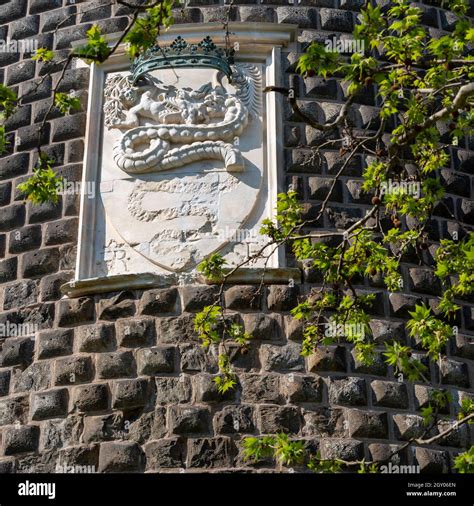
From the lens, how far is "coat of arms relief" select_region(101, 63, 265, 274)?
9703mm

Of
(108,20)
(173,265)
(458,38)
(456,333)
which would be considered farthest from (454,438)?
(108,20)

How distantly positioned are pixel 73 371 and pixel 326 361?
1795 millimetres

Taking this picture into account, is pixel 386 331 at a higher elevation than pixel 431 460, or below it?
higher

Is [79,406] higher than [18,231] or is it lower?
lower

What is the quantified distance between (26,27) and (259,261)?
130 inches

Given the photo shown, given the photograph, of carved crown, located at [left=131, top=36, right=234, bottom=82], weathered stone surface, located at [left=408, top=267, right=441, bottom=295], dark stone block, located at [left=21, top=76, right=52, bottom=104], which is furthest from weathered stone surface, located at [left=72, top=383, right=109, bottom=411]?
dark stone block, located at [left=21, top=76, right=52, bottom=104]

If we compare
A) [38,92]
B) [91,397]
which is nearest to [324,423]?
[91,397]

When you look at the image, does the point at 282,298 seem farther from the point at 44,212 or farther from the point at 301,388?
the point at 44,212

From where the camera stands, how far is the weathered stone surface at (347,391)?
9.09 meters

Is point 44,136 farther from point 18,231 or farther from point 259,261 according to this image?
point 259,261

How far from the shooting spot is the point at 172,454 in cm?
884

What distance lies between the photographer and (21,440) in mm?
9211

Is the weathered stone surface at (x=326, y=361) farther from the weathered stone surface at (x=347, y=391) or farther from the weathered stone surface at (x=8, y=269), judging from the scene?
the weathered stone surface at (x=8, y=269)

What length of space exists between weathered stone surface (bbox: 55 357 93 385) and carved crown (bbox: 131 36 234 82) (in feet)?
7.89
